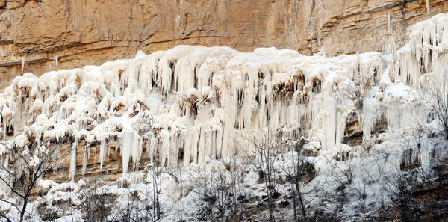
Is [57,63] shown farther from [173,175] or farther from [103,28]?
[173,175]

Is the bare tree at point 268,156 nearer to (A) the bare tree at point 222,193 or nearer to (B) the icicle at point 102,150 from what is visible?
(A) the bare tree at point 222,193

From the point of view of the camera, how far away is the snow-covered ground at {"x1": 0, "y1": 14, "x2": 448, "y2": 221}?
2402 cm

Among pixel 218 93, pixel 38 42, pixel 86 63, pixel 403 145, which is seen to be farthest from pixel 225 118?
pixel 38 42

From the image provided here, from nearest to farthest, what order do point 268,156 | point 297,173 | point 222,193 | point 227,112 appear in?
point 297,173, point 268,156, point 222,193, point 227,112

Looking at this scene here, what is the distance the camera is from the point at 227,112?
90.4ft

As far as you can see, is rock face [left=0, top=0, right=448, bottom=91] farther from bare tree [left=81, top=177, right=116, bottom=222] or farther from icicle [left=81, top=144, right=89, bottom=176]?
bare tree [left=81, top=177, right=116, bottom=222]

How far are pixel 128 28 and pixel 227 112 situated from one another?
9487mm

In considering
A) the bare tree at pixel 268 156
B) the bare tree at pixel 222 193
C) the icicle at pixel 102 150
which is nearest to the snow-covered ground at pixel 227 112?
the icicle at pixel 102 150

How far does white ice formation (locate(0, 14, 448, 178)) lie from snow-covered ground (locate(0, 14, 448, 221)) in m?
0.04

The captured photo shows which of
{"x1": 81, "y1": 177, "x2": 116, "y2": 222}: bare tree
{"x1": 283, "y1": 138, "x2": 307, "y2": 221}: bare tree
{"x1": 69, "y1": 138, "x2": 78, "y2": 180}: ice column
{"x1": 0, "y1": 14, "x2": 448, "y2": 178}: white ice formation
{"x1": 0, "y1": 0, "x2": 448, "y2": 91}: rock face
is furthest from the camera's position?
{"x1": 0, "y1": 0, "x2": 448, "y2": 91}: rock face

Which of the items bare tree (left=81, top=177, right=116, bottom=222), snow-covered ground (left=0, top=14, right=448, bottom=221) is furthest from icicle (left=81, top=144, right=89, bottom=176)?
bare tree (left=81, top=177, right=116, bottom=222)

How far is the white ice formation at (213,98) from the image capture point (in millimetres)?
25406

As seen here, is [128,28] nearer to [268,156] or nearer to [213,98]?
[213,98]

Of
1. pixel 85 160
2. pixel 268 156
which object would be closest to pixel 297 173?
pixel 268 156
